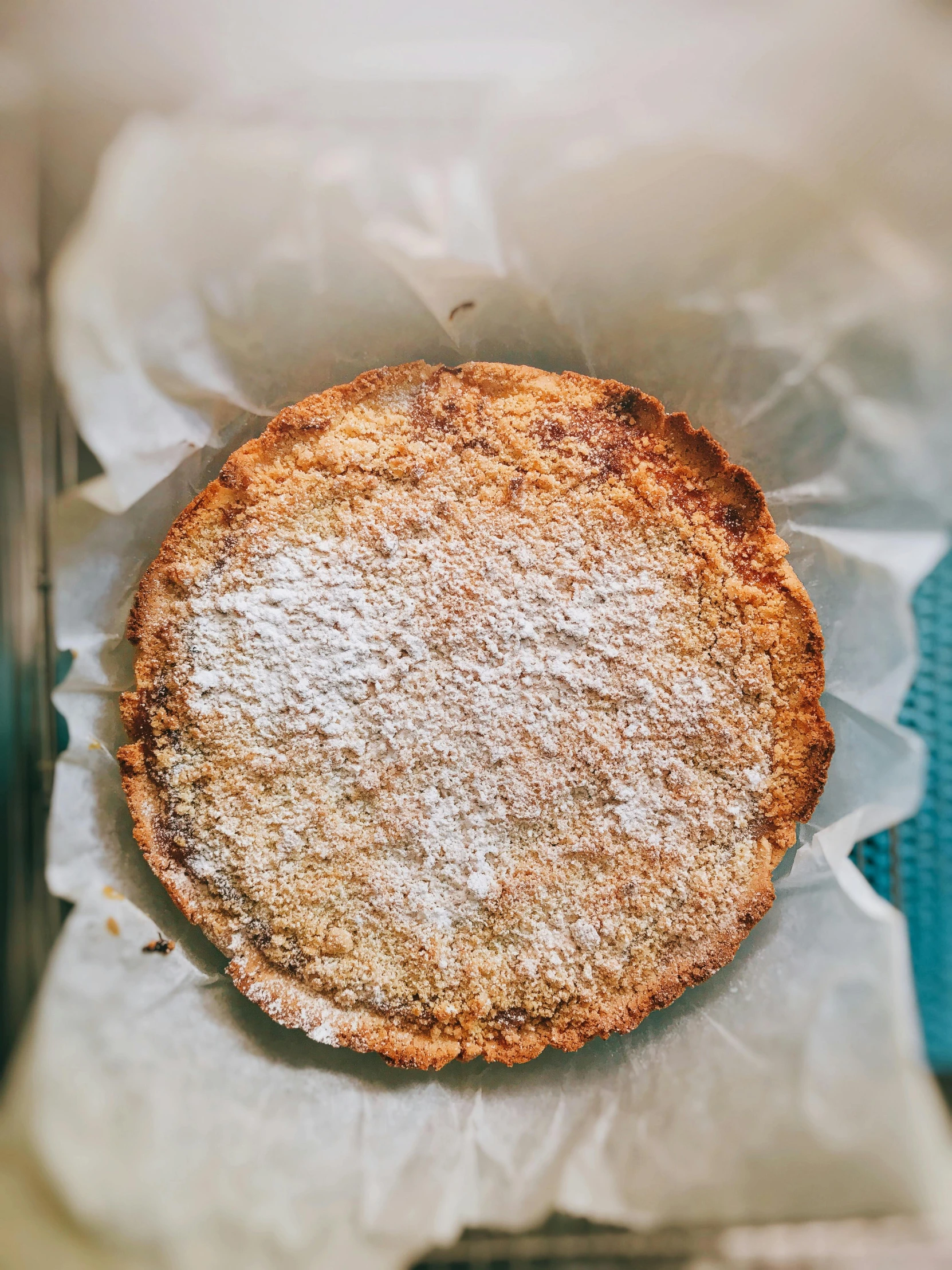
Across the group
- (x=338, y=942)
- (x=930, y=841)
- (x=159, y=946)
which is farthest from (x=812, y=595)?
(x=159, y=946)

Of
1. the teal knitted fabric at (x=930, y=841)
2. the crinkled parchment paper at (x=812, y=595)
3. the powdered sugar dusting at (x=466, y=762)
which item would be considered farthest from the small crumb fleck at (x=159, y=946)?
the teal knitted fabric at (x=930, y=841)

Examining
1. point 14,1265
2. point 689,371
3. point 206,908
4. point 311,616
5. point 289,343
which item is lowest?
point 14,1265

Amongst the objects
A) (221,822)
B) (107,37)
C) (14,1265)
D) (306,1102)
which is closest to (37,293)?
(107,37)

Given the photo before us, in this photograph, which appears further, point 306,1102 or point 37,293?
point 37,293

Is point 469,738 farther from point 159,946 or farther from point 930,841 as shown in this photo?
point 930,841

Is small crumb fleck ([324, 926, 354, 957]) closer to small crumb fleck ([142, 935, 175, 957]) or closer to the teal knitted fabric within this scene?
small crumb fleck ([142, 935, 175, 957])

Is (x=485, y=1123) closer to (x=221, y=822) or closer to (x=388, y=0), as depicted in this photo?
(x=221, y=822)

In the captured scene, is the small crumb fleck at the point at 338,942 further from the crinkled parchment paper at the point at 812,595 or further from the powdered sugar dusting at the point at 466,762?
the crinkled parchment paper at the point at 812,595
